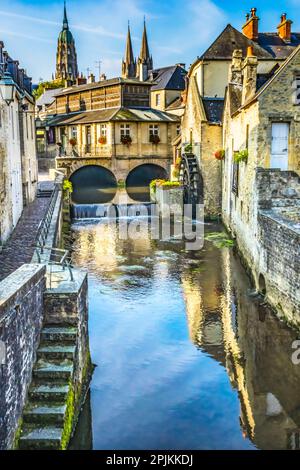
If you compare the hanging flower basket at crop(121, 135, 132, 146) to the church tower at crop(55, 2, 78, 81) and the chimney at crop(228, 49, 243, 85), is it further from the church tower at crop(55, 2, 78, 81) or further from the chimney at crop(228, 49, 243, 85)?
the church tower at crop(55, 2, 78, 81)

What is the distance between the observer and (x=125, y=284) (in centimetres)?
1638

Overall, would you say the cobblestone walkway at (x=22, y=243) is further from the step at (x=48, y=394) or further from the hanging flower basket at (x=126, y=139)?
the hanging flower basket at (x=126, y=139)

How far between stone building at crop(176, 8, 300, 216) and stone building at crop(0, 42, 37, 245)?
9240 millimetres

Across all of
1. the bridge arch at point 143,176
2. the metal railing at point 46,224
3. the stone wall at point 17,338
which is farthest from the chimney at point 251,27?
the stone wall at point 17,338

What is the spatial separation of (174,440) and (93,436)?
1339mm

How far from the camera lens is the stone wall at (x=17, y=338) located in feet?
21.1

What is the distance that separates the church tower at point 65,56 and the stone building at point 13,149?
65050 mm

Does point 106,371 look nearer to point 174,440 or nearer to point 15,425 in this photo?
point 174,440

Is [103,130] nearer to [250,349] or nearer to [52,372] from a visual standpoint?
[250,349]

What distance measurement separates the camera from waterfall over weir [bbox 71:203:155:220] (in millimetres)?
30234

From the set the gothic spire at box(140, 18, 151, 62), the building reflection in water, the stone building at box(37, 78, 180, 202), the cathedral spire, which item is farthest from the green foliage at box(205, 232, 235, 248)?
the cathedral spire

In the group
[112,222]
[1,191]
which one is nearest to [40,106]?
[112,222]

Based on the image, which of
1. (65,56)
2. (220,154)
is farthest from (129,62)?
(220,154)

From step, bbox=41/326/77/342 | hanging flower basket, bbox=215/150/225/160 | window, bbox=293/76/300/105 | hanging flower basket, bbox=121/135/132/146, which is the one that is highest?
window, bbox=293/76/300/105
